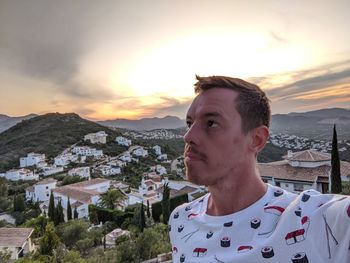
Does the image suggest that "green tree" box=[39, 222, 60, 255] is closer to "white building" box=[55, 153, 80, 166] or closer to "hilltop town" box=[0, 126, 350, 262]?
"hilltop town" box=[0, 126, 350, 262]

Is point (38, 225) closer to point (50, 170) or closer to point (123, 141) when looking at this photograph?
point (50, 170)

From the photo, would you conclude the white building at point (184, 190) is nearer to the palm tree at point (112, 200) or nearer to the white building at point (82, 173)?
the palm tree at point (112, 200)

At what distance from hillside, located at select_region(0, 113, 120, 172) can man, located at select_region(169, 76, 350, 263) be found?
35.7 m

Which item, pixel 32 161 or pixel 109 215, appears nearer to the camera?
pixel 109 215

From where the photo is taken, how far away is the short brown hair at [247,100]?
2.09ft

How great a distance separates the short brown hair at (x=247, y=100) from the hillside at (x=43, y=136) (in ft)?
117

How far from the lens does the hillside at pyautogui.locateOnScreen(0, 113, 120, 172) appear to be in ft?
116

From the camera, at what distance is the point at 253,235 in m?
0.58

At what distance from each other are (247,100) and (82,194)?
2071 cm

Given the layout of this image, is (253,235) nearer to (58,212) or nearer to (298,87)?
(298,87)

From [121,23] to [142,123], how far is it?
121m

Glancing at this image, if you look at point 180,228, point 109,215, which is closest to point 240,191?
point 180,228

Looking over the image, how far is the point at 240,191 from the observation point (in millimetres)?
641

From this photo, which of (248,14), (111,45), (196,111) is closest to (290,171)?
(111,45)
